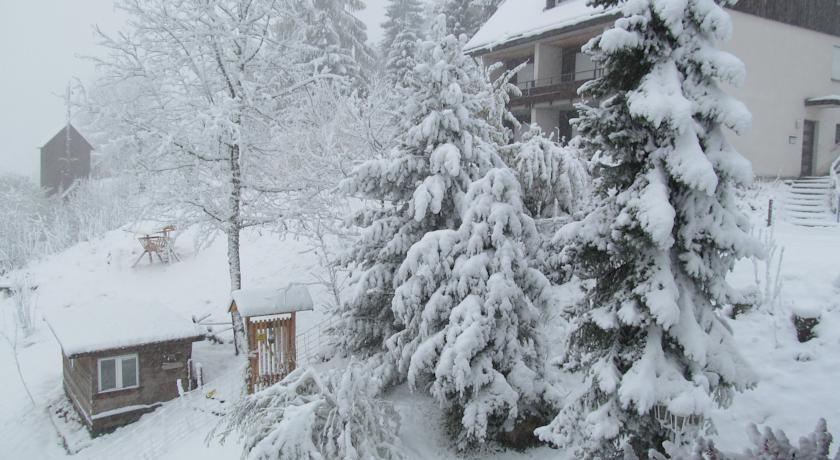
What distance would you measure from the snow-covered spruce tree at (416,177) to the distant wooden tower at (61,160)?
136 feet

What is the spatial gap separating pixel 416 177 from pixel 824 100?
1875 cm

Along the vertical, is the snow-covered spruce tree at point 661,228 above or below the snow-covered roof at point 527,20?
below

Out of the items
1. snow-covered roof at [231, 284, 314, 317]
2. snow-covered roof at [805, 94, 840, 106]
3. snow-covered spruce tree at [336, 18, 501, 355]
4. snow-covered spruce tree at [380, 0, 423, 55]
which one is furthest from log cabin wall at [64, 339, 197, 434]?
snow-covered spruce tree at [380, 0, 423, 55]

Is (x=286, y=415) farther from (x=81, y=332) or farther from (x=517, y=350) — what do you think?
(x=81, y=332)

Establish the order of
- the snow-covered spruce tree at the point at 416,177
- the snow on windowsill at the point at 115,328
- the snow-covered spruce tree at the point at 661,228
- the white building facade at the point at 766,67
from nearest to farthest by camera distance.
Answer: the snow-covered spruce tree at the point at 661,228 < the snow-covered spruce tree at the point at 416,177 < the snow on windowsill at the point at 115,328 < the white building facade at the point at 766,67

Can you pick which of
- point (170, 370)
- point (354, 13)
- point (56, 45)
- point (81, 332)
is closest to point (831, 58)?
point (354, 13)

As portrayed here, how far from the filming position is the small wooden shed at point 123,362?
12.6 m

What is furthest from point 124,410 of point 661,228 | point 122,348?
point 661,228

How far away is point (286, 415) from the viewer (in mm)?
6781

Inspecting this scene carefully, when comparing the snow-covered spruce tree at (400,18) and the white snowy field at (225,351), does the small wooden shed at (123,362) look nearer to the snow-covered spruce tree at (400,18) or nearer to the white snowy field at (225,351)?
the white snowy field at (225,351)

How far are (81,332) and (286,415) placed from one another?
30.1ft

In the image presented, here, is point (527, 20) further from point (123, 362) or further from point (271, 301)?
point (123, 362)

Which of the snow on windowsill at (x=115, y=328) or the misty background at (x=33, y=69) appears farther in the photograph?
the misty background at (x=33, y=69)

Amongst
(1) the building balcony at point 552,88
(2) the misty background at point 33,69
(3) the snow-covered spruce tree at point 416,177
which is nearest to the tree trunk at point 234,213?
(3) the snow-covered spruce tree at point 416,177
